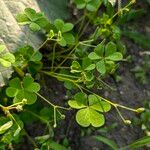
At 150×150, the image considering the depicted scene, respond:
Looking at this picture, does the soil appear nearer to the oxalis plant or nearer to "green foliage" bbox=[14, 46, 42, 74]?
the oxalis plant

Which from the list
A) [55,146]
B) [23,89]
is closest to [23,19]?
[23,89]

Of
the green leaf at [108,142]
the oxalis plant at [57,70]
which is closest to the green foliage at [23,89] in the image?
the oxalis plant at [57,70]

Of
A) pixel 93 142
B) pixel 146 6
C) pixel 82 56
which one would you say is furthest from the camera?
pixel 146 6

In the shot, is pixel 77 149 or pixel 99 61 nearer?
pixel 99 61

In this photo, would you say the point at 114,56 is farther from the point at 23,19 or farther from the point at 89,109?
the point at 23,19

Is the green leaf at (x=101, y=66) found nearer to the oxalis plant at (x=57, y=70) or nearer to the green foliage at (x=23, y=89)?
the oxalis plant at (x=57, y=70)

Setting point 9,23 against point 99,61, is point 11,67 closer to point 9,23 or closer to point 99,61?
point 9,23

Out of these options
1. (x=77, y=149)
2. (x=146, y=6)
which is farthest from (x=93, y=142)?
(x=146, y=6)
